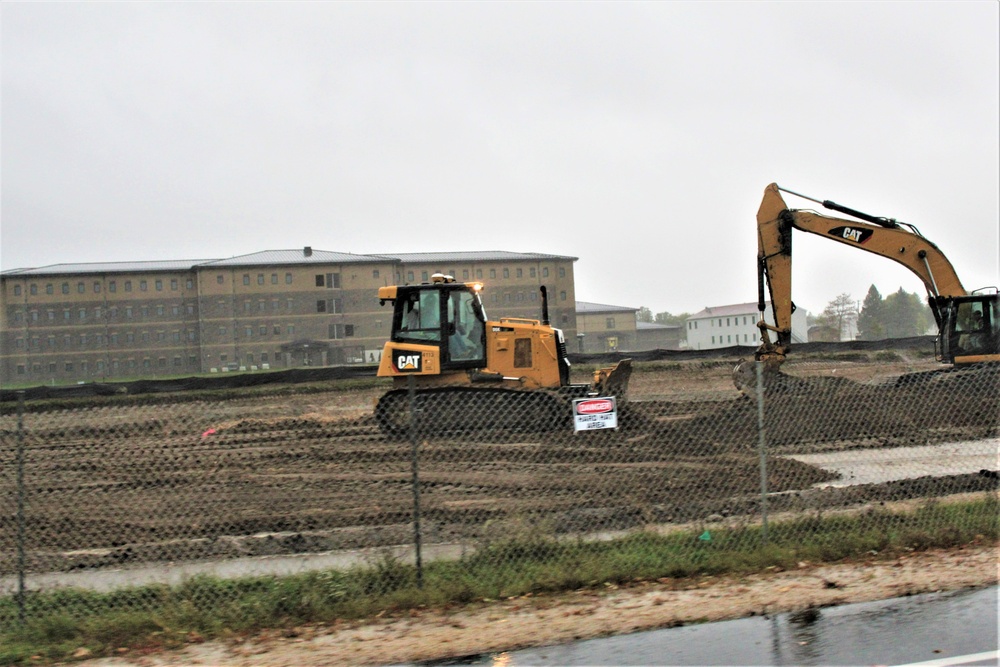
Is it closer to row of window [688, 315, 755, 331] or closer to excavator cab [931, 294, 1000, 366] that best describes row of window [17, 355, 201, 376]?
excavator cab [931, 294, 1000, 366]

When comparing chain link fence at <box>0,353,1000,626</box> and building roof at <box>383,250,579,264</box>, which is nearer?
chain link fence at <box>0,353,1000,626</box>

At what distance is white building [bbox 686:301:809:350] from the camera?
294 feet

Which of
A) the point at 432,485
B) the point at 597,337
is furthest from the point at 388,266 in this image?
the point at 432,485

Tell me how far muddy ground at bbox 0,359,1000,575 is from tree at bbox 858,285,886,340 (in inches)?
2549

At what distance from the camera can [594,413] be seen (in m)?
8.13

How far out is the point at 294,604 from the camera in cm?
707

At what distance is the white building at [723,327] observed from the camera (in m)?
89.6

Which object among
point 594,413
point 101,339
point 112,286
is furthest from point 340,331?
point 594,413

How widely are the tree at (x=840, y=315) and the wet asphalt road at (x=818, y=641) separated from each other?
79.5 meters

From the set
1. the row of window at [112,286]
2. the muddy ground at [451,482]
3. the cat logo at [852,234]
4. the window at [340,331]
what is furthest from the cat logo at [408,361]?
the row of window at [112,286]

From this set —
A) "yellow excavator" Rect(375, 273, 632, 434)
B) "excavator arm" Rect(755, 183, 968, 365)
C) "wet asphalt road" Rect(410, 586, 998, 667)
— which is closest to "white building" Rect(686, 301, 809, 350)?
"excavator arm" Rect(755, 183, 968, 365)

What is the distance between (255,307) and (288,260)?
10.9ft

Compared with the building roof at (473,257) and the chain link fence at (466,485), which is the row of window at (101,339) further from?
the chain link fence at (466,485)

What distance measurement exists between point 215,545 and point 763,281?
14.9 m
